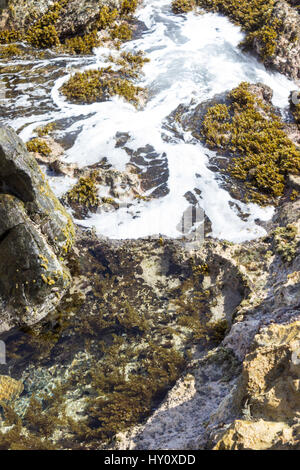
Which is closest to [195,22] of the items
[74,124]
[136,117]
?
[136,117]

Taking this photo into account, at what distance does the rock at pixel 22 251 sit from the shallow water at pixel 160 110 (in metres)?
1.64

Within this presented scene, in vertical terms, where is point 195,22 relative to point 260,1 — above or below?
below

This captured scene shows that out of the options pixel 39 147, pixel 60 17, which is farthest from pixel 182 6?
pixel 39 147

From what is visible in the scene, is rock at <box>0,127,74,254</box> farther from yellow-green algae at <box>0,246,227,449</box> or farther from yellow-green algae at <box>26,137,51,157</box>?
yellow-green algae at <box>26,137,51,157</box>

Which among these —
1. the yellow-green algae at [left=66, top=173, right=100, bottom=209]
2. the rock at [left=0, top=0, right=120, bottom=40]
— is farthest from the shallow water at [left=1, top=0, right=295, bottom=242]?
the rock at [left=0, top=0, right=120, bottom=40]

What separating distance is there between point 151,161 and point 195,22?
8695mm

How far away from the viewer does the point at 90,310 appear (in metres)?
6.13

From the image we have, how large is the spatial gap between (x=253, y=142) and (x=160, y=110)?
311cm

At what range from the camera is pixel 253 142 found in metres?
9.34

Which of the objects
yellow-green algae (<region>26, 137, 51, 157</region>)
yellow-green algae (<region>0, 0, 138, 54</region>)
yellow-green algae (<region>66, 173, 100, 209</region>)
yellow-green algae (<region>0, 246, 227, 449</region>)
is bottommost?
yellow-green algae (<region>0, 246, 227, 449</region>)

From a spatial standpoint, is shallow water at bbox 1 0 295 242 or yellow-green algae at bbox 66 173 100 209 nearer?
shallow water at bbox 1 0 295 242

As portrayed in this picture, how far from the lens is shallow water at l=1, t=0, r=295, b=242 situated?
25.8 ft

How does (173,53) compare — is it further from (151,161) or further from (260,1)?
(151,161)

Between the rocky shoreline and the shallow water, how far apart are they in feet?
1.84
